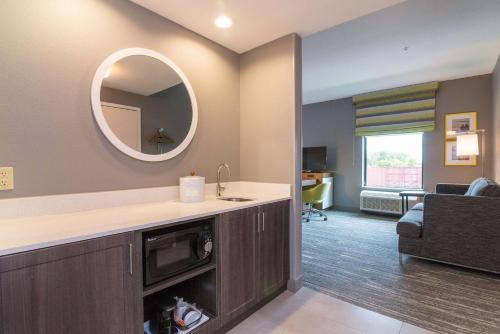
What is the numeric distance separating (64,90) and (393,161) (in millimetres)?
5690

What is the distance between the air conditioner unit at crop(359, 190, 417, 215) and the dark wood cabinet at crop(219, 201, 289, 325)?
12.2 feet

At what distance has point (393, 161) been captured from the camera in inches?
207

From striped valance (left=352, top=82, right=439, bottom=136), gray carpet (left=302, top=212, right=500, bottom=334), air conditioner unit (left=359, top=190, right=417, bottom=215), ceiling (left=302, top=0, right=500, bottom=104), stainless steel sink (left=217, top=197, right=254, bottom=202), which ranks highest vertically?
ceiling (left=302, top=0, right=500, bottom=104)

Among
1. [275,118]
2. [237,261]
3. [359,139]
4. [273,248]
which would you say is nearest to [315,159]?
[359,139]

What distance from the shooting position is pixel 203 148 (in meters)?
2.30

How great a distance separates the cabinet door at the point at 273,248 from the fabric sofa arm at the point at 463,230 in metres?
1.70

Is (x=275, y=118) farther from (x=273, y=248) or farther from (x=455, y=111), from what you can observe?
(x=455, y=111)

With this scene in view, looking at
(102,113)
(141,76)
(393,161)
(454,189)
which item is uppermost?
(141,76)

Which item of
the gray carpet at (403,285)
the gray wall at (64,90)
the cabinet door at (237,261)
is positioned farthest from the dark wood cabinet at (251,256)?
the gray wall at (64,90)

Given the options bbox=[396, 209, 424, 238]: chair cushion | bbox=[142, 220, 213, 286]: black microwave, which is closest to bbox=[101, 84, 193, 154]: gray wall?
bbox=[142, 220, 213, 286]: black microwave

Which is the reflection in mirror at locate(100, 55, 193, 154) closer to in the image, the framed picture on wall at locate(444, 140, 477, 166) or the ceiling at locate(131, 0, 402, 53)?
the ceiling at locate(131, 0, 402, 53)

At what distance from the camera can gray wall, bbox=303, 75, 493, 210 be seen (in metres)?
4.27

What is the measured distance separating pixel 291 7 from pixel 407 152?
4.48 meters

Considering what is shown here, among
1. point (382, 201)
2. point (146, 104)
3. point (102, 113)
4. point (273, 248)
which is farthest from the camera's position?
point (382, 201)
